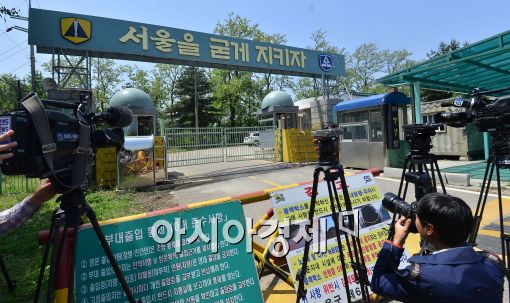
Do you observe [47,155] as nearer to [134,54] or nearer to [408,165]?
[408,165]

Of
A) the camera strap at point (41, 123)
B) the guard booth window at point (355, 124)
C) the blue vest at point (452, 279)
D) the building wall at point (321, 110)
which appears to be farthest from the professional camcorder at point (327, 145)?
the building wall at point (321, 110)

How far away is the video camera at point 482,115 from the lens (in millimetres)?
3164

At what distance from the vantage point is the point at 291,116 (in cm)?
1944

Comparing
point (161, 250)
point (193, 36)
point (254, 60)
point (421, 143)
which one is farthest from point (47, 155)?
point (254, 60)

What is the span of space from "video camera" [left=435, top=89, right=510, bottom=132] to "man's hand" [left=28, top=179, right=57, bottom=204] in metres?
3.17

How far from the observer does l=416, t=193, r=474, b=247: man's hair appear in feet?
5.65

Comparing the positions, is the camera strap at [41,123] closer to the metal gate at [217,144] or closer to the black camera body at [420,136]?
the black camera body at [420,136]

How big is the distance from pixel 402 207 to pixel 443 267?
0.43 m

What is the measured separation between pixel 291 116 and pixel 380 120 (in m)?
8.28

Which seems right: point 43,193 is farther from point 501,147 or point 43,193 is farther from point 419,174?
point 501,147

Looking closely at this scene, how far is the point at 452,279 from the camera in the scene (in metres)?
1.63

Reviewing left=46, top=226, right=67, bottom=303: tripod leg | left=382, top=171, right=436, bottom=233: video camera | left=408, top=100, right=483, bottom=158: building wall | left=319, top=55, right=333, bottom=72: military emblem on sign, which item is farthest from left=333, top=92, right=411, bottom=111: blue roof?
left=46, top=226, right=67, bottom=303: tripod leg

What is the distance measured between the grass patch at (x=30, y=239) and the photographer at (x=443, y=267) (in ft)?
11.6

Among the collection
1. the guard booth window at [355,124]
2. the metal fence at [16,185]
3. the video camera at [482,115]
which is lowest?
the metal fence at [16,185]
